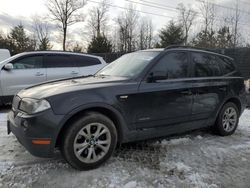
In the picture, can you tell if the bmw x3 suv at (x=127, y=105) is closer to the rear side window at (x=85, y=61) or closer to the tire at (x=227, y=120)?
the tire at (x=227, y=120)

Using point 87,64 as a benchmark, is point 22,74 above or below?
below

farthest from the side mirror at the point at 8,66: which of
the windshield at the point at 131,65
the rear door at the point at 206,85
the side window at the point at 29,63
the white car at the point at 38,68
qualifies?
the rear door at the point at 206,85

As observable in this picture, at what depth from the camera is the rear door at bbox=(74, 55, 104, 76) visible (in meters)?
8.57

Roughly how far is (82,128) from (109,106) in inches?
18.2

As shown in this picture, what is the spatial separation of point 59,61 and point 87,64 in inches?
35.2

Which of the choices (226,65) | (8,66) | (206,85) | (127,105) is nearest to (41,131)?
(127,105)

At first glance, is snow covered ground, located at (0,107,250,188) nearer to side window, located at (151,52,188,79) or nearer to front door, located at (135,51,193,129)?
front door, located at (135,51,193,129)

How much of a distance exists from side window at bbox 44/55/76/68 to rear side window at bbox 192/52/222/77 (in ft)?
15.3

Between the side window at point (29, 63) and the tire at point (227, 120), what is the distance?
207 inches

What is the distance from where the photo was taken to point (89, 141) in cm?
360

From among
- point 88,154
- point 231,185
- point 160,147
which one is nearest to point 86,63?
point 160,147

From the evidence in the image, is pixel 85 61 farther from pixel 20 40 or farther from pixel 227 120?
pixel 20 40

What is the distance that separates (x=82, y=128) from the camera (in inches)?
138

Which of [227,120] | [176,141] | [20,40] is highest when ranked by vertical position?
[20,40]
